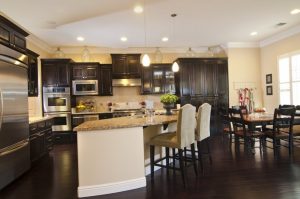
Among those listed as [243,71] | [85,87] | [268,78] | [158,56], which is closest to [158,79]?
[158,56]

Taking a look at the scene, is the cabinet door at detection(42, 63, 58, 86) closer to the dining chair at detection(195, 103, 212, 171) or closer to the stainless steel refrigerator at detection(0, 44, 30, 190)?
the stainless steel refrigerator at detection(0, 44, 30, 190)

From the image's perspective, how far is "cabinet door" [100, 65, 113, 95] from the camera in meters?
6.66

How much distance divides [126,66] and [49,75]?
2.32m

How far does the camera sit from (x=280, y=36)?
6.01m

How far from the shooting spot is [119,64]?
666cm

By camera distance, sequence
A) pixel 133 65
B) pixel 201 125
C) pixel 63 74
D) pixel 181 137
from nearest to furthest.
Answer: pixel 181 137, pixel 201 125, pixel 63 74, pixel 133 65

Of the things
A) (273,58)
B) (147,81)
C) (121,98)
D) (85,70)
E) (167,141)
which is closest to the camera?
(167,141)

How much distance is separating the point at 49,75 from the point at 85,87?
1.08 meters

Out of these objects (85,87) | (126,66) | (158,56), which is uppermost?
(158,56)

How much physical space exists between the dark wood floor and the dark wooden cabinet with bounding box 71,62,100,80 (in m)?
2.96

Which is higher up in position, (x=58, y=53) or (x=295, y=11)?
(x=295, y=11)

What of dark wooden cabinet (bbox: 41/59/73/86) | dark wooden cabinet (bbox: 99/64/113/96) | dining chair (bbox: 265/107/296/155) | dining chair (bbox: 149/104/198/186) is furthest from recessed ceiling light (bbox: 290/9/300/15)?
dark wooden cabinet (bbox: 41/59/73/86)

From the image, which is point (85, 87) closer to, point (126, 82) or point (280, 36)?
point (126, 82)

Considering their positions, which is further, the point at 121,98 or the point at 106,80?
the point at 121,98
